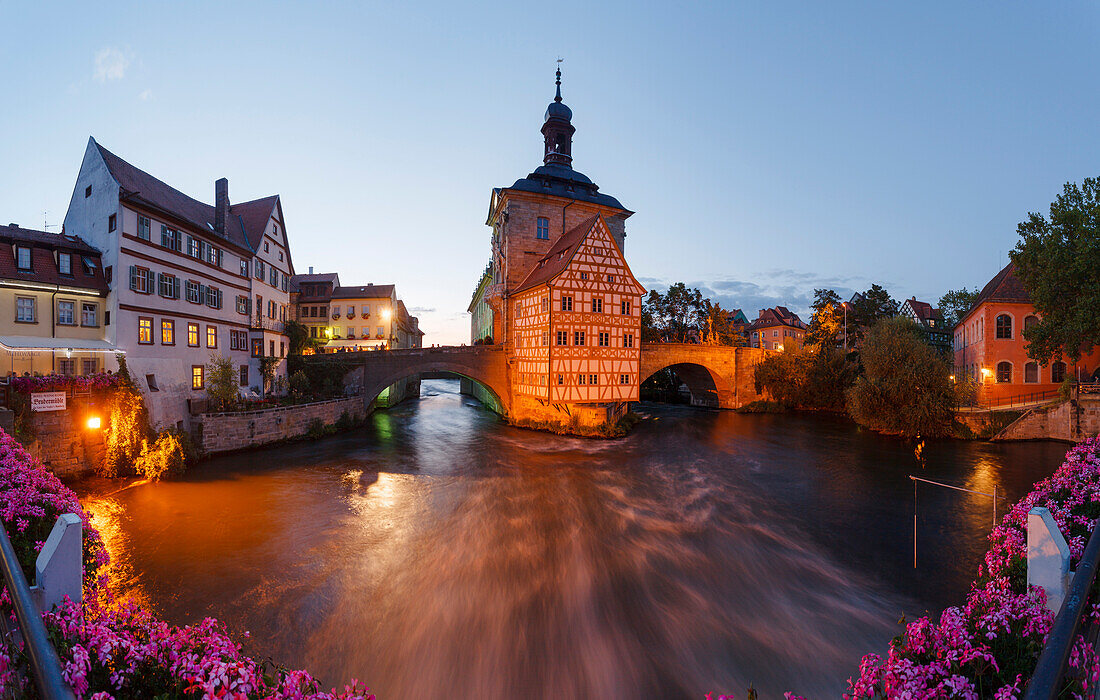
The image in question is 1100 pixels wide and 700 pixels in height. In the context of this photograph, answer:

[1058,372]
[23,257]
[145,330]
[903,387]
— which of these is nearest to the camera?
[23,257]

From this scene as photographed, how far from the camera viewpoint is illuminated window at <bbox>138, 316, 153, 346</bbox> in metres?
19.7

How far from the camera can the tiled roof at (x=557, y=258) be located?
25.8m

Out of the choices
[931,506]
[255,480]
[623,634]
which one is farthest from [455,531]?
[931,506]

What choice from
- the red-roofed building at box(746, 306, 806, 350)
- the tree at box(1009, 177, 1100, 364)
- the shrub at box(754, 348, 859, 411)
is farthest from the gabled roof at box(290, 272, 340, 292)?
the red-roofed building at box(746, 306, 806, 350)

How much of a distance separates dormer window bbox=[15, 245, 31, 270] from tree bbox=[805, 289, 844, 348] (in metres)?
50.8

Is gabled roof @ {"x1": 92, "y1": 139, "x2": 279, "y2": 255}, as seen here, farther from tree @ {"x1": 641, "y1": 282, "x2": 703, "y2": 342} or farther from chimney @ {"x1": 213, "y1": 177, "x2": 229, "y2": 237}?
tree @ {"x1": 641, "y1": 282, "x2": 703, "y2": 342}

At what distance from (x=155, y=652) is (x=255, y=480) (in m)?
18.1

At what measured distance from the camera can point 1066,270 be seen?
23391 millimetres

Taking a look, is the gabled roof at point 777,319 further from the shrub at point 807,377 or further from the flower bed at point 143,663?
the flower bed at point 143,663

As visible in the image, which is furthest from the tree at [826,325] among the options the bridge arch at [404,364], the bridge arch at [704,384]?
the bridge arch at [404,364]

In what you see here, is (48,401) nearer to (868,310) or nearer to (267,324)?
(267,324)

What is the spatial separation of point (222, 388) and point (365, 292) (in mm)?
31108

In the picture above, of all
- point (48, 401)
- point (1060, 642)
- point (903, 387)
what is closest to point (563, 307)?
point (48, 401)

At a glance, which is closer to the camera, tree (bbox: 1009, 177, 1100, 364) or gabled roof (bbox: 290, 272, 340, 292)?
tree (bbox: 1009, 177, 1100, 364)
